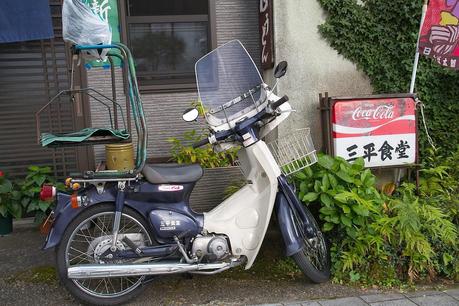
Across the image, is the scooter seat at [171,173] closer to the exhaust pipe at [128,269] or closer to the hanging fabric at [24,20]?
the exhaust pipe at [128,269]

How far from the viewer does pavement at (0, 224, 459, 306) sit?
3.88m

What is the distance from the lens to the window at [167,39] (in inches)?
220

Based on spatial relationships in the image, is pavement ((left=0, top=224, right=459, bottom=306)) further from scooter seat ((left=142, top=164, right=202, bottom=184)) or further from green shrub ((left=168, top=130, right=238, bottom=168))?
green shrub ((left=168, top=130, right=238, bottom=168))

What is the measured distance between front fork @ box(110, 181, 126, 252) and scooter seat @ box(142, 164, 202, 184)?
222 millimetres

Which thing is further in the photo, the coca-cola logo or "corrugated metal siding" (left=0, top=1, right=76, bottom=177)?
"corrugated metal siding" (left=0, top=1, right=76, bottom=177)

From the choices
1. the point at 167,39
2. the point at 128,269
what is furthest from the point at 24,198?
the point at 167,39

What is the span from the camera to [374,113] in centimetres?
504

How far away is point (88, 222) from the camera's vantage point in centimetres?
371

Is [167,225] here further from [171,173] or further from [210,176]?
[210,176]

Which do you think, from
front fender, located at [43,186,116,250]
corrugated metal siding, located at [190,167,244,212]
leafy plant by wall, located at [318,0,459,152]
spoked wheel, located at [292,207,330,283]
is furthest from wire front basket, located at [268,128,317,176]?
leafy plant by wall, located at [318,0,459,152]

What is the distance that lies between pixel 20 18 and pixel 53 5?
602mm

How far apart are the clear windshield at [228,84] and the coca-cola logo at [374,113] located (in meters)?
1.58

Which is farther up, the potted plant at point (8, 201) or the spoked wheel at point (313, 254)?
the potted plant at point (8, 201)

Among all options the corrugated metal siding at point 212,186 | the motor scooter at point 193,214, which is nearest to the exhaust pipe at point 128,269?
the motor scooter at point 193,214
